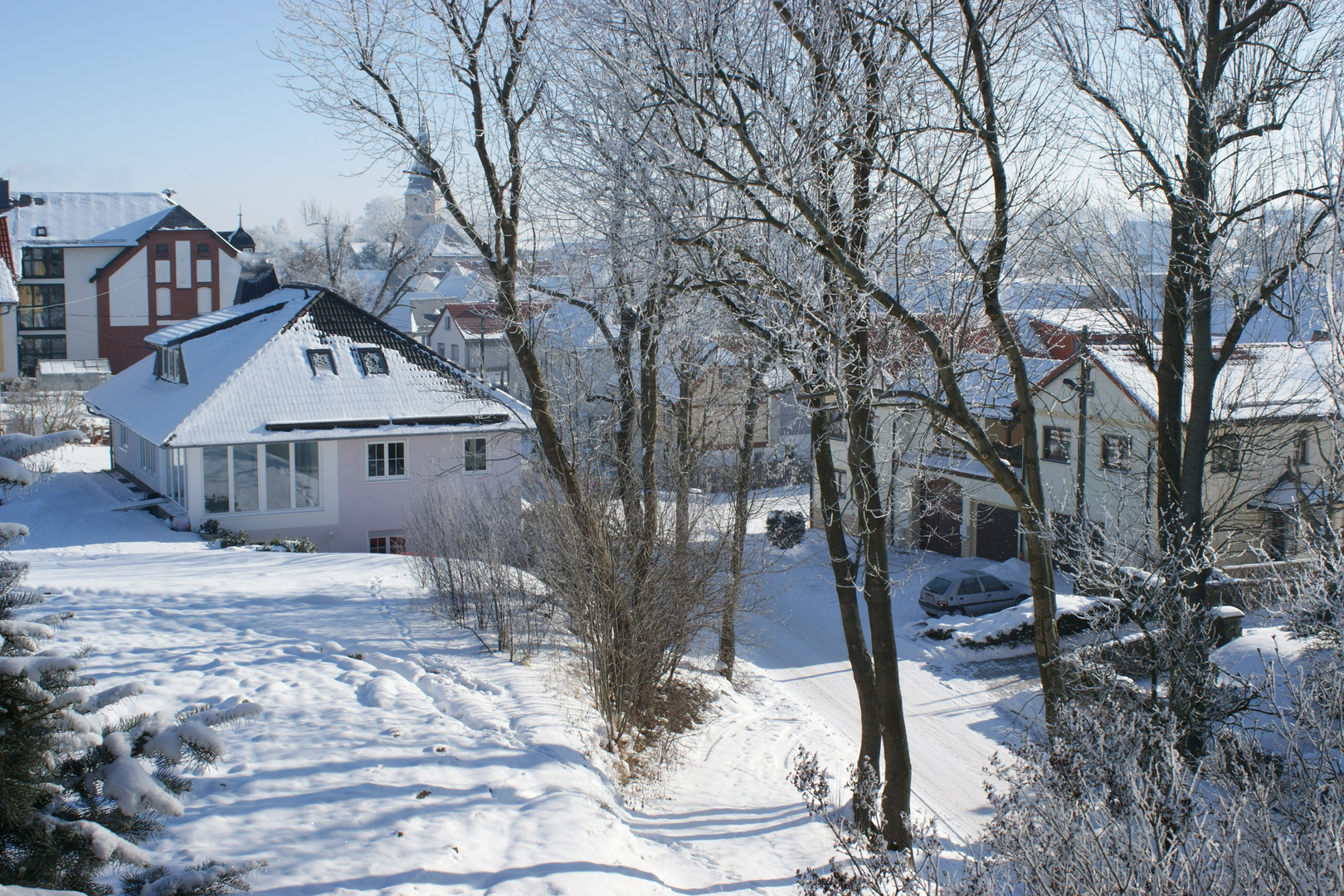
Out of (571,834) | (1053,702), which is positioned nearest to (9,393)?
(571,834)

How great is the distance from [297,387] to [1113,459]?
60.4 feet

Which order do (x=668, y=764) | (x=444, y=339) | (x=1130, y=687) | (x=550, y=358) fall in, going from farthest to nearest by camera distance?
(x=444, y=339), (x=550, y=358), (x=668, y=764), (x=1130, y=687)

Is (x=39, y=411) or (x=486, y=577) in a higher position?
(x=39, y=411)

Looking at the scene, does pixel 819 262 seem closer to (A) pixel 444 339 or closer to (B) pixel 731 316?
(B) pixel 731 316

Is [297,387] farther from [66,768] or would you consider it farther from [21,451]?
[66,768]

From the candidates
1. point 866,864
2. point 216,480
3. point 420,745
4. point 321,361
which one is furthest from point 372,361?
point 866,864

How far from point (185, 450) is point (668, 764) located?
1388 centimetres

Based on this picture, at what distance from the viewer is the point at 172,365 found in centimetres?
2316

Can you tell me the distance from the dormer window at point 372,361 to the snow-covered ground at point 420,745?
6855mm

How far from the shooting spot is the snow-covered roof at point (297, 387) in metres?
20.0

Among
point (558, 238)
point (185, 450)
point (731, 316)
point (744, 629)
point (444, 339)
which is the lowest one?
point (744, 629)

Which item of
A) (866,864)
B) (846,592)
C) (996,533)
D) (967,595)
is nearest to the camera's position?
(866,864)

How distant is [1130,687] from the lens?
28.3 ft

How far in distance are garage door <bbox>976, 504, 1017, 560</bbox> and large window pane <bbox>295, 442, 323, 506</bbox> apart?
1615 cm
